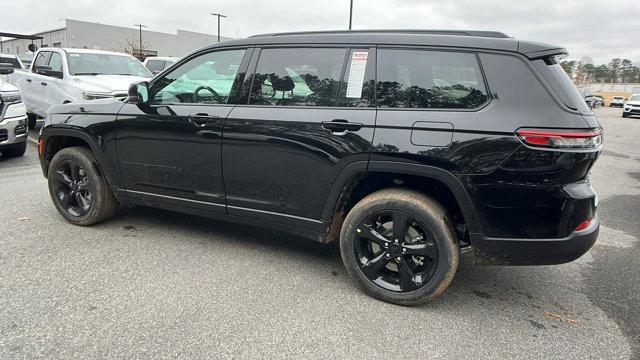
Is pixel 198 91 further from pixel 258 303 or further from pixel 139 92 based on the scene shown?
pixel 258 303

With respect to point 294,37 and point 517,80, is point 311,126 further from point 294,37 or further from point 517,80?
point 517,80

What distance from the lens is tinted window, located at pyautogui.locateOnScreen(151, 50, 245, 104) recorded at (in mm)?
3564

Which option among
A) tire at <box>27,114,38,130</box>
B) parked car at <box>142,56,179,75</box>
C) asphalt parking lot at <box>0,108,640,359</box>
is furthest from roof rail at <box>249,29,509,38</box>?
parked car at <box>142,56,179,75</box>

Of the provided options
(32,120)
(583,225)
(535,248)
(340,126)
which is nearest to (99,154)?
(340,126)

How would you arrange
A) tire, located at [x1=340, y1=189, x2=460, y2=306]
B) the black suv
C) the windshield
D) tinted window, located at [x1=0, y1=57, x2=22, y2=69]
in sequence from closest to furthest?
the black suv → tire, located at [x1=340, y1=189, x2=460, y2=306] → the windshield → tinted window, located at [x1=0, y1=57, x2=22, y2=69]

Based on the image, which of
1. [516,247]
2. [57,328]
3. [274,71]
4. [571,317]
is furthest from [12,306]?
[571,317]

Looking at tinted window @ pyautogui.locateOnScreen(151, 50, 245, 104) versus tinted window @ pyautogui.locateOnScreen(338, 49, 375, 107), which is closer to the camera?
tinted window @ pyautogui.locateOnScreen(338, 49, 375, 107)

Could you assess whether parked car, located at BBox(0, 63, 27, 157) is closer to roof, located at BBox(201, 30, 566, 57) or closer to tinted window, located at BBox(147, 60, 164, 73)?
roof, located at BBox(201, 30, 566, 57)

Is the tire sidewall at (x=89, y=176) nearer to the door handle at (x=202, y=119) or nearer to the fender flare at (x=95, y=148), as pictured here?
the fender flare at (x=95, y=148)

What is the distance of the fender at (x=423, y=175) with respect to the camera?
276 centimetres

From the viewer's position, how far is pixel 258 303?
3025 millimetres

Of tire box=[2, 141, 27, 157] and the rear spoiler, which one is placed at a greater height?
the rear spoiler

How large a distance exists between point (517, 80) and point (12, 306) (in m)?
3.46

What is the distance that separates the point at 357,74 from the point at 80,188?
2.93 metres
